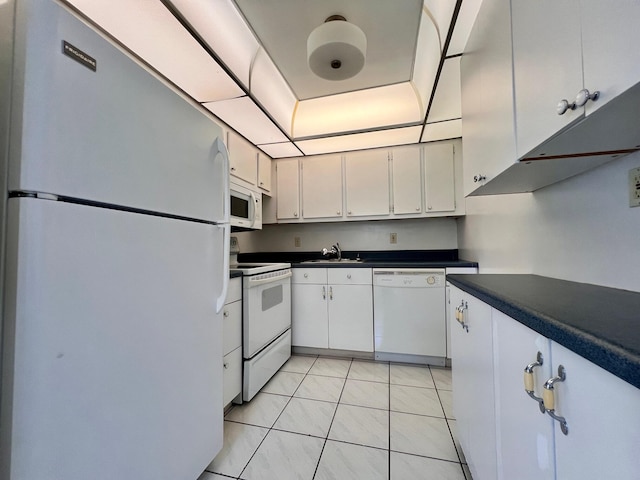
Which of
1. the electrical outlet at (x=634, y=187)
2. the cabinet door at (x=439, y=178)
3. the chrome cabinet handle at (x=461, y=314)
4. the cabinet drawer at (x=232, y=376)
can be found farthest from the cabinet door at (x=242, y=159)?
the electrical outlet at (x=634, y=187)

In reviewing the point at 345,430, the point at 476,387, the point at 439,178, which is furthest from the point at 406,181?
the point at 345,430

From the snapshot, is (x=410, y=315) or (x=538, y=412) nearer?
(x=538, y=412)

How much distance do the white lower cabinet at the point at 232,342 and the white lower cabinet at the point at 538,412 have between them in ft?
4.31

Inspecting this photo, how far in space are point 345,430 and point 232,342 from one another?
2.83 feet

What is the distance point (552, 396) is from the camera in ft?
1.70

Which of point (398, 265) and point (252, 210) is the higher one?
point (252, 210)

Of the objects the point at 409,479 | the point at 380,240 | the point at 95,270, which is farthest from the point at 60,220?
the point at 380,240

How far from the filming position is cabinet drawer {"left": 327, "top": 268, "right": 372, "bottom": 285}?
2.47 m

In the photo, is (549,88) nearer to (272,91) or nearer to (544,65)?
(544,65)

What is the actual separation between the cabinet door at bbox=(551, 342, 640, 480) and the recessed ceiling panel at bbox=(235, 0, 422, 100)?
1.82 meters

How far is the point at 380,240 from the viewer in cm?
306

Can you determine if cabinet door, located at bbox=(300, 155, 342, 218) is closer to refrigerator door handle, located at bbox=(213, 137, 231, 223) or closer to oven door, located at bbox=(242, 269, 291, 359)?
oven door, located at bbox=(242, 269, 291, 359)

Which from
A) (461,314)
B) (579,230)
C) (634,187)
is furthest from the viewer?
(461,314)

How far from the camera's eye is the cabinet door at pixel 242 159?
2283 millimetres
